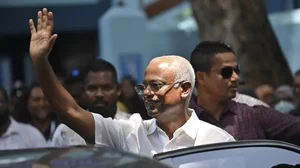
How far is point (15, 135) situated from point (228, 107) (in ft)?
10.3

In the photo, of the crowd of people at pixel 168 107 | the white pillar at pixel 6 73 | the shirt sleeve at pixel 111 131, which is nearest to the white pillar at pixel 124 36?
the white pillar at pixel 6 73

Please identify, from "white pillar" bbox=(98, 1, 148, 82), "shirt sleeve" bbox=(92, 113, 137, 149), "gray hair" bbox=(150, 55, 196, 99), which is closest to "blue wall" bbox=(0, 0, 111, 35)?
"white pillar" bbox=(98, 1, 148, 82)

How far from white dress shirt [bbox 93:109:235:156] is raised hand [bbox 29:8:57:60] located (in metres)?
0.44

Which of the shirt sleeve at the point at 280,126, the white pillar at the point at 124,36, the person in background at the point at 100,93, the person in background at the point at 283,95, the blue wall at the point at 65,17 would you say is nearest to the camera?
the shirt sleeve at the point at 280,126

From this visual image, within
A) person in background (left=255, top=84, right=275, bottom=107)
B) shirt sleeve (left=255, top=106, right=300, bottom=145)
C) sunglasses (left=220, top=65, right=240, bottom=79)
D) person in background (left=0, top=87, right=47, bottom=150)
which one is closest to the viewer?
shirt sleeve (left=255, top=106, right=300, bottom=145)

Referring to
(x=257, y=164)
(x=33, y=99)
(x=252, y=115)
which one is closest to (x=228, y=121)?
(x=252, y=115)

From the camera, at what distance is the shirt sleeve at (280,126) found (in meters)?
5.76

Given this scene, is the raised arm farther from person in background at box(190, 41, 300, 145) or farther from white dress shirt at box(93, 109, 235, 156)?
person in background at box(190, 41, 300, 145)

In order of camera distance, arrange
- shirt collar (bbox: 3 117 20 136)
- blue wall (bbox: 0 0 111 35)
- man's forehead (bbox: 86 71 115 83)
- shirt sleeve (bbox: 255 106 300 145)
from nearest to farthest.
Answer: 1. shirt sleeve (bbox: 255 106 300 145)
2. man's forehead (bbox: 86 71 115 83)
3. shirt collar (bbox: 3 117 20 136)
4. blue wall (bbox: 0 0 111 35)

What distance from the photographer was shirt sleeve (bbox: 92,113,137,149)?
4828 mm

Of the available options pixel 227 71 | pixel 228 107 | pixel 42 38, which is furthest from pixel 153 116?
pixel 227 71

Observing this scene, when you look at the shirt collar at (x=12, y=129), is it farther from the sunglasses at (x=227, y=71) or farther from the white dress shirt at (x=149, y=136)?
the white dress shirt at (x=149, y=136)

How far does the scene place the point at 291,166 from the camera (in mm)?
4594

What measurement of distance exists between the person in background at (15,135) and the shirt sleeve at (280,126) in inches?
121
